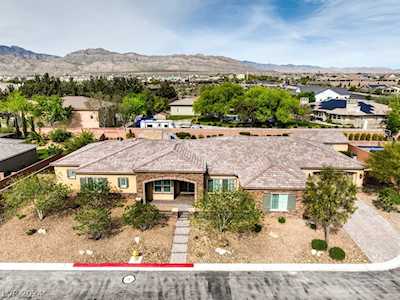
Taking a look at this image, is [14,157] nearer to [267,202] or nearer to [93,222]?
[93,222]

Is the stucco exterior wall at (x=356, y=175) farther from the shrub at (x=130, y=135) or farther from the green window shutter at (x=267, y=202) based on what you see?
the shrub at (x=130, y=135)

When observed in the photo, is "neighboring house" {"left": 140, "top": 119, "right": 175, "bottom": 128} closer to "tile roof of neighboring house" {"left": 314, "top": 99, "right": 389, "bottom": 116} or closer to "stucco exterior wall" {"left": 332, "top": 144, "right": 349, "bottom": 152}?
"stucco exterior wall" {"left": 332, "top": 144, "right": 349, "bottom": 152}

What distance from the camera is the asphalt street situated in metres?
15.7

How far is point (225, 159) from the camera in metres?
28.8

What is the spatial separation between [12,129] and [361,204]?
→ 2409 inches

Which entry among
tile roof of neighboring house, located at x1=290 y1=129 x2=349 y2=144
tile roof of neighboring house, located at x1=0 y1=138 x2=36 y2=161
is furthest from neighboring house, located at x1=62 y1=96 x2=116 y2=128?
tile roof of neighboring house, located at x1=290 y1=129 x2=349 y2=144

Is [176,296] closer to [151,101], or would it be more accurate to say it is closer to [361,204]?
[361,204]

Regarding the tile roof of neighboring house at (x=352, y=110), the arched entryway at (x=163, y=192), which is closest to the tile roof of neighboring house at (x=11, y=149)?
the arched entryway at (x=163, y=192)

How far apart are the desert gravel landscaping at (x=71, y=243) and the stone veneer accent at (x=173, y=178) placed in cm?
332

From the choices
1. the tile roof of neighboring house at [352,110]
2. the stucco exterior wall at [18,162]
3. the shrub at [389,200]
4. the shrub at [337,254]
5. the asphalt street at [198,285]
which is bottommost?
the asphalt street at [198,285]

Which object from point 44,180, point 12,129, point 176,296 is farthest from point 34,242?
point 12,129

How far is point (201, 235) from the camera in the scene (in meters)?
21.5

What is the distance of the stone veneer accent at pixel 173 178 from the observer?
2483 centimetres

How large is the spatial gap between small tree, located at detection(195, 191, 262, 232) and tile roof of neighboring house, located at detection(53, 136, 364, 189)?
10.4 ft
